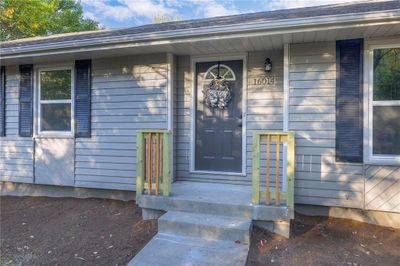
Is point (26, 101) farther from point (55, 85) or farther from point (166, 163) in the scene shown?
point (166, 163)

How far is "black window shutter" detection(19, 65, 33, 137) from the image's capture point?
5.75 m

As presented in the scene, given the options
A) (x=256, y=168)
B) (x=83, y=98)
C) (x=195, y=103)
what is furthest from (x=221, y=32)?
(x=83, y=98)

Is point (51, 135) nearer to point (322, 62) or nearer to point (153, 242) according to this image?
point (153, 242)

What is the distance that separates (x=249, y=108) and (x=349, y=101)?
1374 mm

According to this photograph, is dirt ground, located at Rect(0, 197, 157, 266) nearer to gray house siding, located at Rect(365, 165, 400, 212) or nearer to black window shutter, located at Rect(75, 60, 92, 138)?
black window shutter, located at Rect(75, 60, 92, 138)

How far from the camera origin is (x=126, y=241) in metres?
3.66

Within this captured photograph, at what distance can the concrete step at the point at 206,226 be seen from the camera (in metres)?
3.34

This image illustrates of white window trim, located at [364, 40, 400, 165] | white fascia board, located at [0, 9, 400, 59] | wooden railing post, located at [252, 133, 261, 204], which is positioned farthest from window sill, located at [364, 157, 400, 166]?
white fascia board, located at [0, 9, 400, 59]

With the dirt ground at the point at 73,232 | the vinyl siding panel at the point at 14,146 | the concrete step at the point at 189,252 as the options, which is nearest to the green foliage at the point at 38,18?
the vinyl siding panel at the point at 14,146

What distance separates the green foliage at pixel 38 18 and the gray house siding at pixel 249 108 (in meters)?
13.8

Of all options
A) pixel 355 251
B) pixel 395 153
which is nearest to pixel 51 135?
pixel 355 251

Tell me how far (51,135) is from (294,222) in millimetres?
4389

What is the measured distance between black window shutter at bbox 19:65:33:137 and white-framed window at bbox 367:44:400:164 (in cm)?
562

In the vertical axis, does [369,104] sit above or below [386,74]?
below
